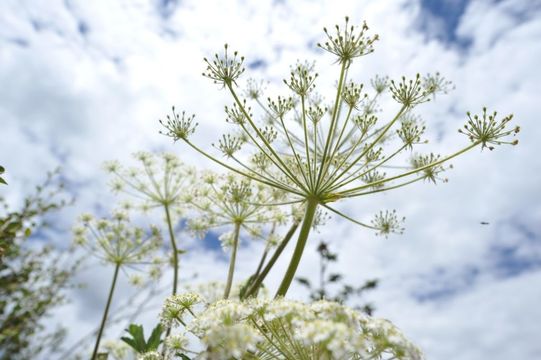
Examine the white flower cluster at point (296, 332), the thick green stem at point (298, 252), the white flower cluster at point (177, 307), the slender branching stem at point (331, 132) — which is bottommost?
the white flower cluster at point (296, 332)

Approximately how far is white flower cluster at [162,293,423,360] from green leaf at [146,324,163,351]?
1.46 metres

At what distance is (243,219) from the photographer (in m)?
7.01

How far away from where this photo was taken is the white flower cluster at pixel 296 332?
10.2ft

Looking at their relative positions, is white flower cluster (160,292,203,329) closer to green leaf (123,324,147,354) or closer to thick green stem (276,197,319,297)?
thick green stem (276,197,319,297)

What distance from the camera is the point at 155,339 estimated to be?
526cm

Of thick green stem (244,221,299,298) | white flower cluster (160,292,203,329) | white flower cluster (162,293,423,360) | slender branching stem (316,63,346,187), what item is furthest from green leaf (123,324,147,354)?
slender branching stem (316,63,346,187)

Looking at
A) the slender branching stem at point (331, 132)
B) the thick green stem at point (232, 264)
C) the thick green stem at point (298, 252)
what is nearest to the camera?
the thick green stem at point (298, 252)

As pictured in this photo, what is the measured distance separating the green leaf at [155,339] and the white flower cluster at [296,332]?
146 centimetres

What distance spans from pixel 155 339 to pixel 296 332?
93.1 inches

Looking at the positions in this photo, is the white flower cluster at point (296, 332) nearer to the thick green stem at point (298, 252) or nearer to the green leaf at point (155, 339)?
the thick green stem at point (298, 252)

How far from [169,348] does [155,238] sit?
3815 millimetres

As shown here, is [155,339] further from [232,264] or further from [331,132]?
[331,132]

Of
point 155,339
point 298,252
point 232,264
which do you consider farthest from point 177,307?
point 232,264

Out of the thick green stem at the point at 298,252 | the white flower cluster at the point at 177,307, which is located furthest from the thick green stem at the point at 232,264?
the thick green stem at the point at 298,252
